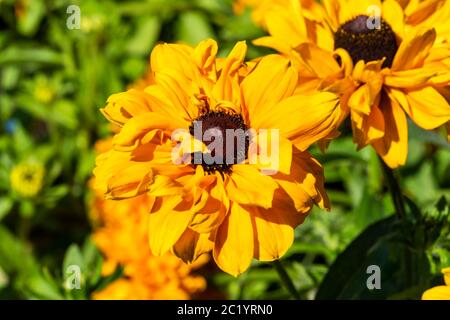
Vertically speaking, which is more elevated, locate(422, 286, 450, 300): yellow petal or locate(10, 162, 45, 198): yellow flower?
locate(10, 162, 45, 198): yellow flower

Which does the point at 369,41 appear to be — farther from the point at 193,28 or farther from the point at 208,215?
the point at 193,28

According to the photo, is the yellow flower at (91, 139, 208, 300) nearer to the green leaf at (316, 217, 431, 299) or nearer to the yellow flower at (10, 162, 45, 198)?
the yellow flower at (10, 162, 45, 198)

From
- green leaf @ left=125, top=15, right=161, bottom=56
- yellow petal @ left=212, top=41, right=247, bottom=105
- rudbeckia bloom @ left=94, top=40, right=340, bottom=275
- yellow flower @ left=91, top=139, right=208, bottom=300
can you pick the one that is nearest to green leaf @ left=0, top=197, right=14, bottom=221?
yellow flower @ left=91, top=139, right=208, bottom=300

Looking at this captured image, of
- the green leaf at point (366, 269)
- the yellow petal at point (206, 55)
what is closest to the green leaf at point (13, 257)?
the green leaf at point (366, 269)

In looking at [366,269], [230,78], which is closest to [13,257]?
[366,269]

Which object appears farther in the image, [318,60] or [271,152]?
[318,60]

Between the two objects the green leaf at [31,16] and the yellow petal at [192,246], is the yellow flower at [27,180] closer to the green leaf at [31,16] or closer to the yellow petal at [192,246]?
the green leaf at [31,16]
